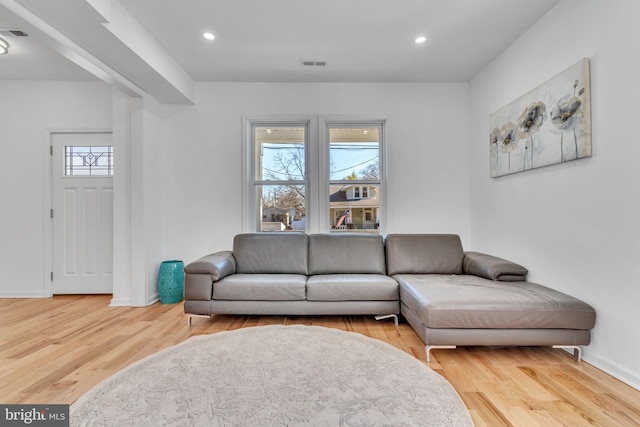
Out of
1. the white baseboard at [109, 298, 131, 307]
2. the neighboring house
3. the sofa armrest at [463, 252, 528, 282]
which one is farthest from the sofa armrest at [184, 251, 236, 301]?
the sofa armrest at [463, 252, 528, 282]

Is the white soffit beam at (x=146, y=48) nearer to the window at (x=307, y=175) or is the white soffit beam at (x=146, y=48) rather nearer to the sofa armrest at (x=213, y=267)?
the window at (x=307, y=175)

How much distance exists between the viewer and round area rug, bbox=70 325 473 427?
1.46 meters

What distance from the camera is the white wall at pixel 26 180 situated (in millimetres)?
3674

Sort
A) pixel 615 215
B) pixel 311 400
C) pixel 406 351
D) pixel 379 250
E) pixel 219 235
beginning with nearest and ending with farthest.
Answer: pixel 311 400, pixel 615 215, pixel 406 351, pixel 379 250, pixel 219 235

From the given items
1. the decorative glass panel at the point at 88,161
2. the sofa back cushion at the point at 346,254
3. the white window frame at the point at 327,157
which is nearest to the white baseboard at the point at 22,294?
the decorative glass panel at the point at 88,161

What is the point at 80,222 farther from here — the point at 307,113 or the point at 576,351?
the point at 576,351

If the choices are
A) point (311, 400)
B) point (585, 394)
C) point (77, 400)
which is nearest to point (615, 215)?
point (585, 394)

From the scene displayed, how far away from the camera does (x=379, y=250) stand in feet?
11.0

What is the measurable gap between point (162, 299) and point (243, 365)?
1972 mm

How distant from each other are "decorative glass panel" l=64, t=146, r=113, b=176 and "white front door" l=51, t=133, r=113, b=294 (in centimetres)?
1

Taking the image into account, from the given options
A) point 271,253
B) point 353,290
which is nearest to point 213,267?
point 271,253

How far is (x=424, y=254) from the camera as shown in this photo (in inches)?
129

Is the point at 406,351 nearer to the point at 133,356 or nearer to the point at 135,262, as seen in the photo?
the point at 133,356

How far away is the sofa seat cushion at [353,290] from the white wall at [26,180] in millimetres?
3511
